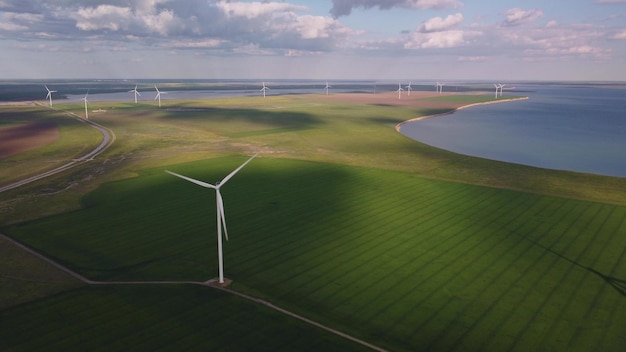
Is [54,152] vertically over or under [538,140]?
over

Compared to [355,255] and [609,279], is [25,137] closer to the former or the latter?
[355,255]

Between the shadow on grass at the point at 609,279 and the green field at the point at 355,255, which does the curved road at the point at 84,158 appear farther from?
the shadow on grass at the point at 609,279

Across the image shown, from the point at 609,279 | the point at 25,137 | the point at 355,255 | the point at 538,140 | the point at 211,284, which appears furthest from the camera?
the point at 538,140

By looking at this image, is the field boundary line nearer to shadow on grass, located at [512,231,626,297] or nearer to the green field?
the green field

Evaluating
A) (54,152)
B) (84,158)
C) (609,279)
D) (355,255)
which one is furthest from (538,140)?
(54,152)

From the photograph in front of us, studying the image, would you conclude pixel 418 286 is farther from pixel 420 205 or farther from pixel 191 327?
pixel 420 205

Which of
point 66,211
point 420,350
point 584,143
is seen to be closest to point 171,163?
point 66,211

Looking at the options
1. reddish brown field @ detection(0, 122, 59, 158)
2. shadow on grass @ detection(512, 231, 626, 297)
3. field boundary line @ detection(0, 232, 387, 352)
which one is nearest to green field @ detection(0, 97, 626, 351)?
shadow on grass @ detection(512, 231, 626, 297)

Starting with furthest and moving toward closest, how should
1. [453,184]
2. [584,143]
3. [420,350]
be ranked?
[584,143], [453,184], [420,350]
